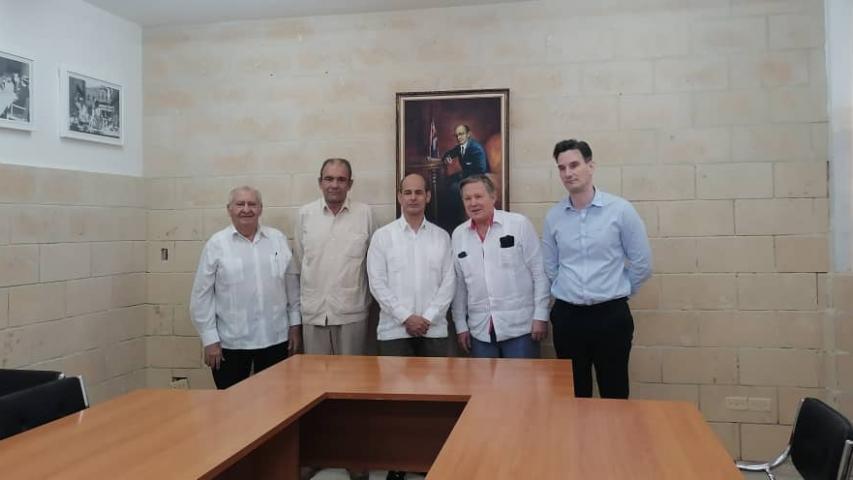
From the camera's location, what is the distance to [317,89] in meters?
4.44

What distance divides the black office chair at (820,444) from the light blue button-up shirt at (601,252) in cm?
126

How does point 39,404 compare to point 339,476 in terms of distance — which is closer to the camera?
point 39,404

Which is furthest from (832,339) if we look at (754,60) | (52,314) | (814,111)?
(52,314)

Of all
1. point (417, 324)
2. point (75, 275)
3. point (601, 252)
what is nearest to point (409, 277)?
point (417, 324)

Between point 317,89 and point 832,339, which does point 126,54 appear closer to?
point 317,89

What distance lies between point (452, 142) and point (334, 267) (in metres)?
1.12

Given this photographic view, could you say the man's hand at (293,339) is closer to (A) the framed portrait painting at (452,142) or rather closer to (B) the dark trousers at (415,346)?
(B) the dark trousers at (415,346)

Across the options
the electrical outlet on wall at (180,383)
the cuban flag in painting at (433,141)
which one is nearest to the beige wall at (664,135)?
the cuban flag in painting at (433,141)

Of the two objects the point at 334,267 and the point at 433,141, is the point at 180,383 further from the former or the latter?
the point at 433,141

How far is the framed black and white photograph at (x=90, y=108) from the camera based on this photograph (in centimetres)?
399

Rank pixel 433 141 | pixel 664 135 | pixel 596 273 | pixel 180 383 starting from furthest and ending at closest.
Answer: pixel 180 383, pixel 433 141, pixel 664 135, pixel 596 273

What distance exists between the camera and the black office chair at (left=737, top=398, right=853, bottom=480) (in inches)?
67.3

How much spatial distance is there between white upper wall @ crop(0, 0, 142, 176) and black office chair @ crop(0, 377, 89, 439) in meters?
Result: 1.92

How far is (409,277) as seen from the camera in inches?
145
